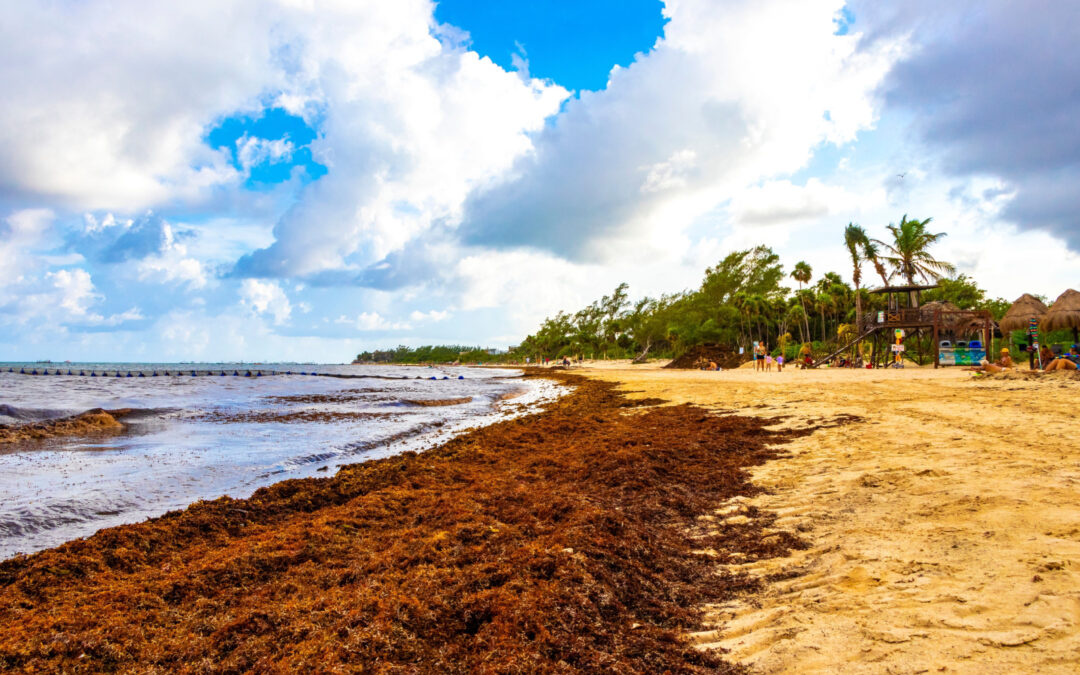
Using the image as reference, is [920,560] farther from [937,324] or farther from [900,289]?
[900,289]

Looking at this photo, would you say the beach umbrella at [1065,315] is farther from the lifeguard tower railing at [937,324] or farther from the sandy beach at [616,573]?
the sandy beach at [616,573]

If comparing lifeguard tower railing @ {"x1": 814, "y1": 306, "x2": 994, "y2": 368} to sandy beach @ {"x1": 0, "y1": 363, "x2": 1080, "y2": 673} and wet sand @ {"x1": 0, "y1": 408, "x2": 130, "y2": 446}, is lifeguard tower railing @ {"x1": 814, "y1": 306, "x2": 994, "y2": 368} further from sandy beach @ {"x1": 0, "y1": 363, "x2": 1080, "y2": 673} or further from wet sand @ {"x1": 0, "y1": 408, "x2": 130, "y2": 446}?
wet sand @ {"x1": 0, "y1": 408, "x2": 130, "y2": 446}

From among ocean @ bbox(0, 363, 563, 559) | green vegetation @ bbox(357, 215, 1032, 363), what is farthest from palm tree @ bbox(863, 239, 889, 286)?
ocean @ bbox(0, 363, 563, 559)

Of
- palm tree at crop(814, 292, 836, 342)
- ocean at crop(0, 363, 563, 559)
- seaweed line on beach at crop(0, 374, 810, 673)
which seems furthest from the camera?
palm tree at crop(814, 292, 836, 342)

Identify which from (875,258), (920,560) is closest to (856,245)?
(875,258)

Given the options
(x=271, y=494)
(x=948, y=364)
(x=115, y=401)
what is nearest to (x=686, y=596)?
(x=271, y=494)

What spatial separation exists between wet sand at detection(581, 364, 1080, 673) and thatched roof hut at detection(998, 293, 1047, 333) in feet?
78.5

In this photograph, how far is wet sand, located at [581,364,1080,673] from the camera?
2.37 m

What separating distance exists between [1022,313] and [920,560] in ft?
100

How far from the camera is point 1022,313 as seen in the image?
24953 millimetres

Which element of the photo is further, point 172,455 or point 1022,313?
point 1022,313

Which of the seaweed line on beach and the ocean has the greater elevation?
the seaweed line on beach

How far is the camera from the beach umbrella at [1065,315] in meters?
21.1

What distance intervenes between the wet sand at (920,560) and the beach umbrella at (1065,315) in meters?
20.7
